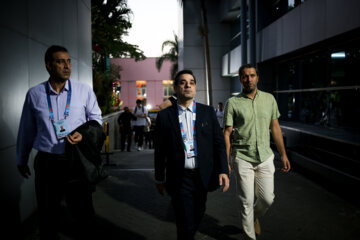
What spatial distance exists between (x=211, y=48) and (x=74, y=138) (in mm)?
20633

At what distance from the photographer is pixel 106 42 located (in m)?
18.3

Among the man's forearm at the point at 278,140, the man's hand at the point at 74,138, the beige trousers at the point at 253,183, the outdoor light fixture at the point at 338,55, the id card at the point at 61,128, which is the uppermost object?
the outdoor light fixture at the point at 338,55

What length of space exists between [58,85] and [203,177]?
4.95 ft

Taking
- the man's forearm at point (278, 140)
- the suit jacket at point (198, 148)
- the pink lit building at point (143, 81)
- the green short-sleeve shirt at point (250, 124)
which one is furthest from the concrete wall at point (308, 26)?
the pink lit building at point (143, 81)

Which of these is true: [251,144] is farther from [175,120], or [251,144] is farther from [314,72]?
[314,72]

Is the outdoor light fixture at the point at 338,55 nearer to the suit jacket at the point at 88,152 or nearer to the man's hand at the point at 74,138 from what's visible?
the suit jacket at the point at 88,152

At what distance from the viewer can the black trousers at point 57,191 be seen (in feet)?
9.01

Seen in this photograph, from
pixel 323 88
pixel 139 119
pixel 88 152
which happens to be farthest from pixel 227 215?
pixel 139 119

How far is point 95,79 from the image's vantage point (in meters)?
17.4

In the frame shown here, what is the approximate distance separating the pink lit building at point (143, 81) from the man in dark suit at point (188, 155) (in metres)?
36.9

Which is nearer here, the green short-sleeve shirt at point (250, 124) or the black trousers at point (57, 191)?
the black trousers at point (57, 191)

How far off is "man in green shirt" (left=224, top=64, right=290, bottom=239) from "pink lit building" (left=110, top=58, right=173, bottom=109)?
36.0m

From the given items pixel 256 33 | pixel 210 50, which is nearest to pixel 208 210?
pixel 256 33

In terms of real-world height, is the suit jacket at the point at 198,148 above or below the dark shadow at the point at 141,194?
above
